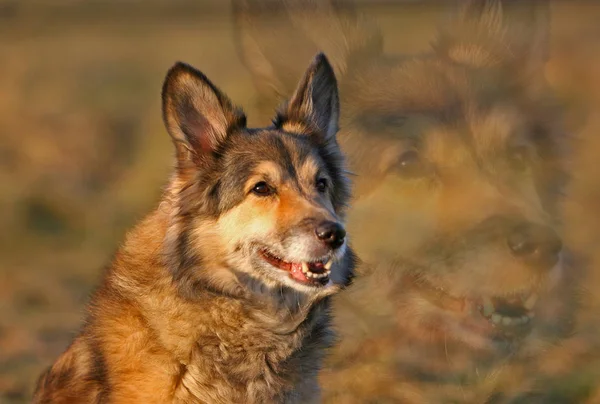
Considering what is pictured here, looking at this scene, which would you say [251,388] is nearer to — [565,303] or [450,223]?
[450,223]

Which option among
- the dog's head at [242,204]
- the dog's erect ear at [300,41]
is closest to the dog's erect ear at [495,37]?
the dog's erect ear at [300,41]

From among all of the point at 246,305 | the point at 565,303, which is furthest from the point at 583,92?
the point at 246,305

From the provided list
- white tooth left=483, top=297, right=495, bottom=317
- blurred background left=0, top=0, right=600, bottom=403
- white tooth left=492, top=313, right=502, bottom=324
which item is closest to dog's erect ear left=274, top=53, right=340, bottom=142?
white tooth left=483, top=297, right=495, bottom=317

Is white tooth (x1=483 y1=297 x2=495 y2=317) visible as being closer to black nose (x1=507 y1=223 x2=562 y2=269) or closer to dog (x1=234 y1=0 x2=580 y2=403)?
dog (x1=234 y1=0 x2=580 y2=403)

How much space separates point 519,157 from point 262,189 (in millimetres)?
2161

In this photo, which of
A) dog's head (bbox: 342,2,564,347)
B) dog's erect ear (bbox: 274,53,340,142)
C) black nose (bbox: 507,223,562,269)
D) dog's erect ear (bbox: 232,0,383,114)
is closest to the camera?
dog's erect ear (bbox: 274,53,340,142)

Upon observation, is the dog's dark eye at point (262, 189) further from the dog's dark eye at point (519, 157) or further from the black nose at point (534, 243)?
the dog's dark eye at point (519, 157)

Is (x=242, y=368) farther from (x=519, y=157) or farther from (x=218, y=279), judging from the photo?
(x=519, y=157)

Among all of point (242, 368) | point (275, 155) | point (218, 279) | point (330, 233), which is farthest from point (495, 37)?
point (242, 368)

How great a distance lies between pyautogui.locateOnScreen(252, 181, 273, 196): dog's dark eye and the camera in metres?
4.14

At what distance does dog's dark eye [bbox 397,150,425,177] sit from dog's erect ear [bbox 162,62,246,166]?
171 centimetres

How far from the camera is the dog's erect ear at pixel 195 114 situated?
417 centimetres

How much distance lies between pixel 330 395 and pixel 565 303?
5.53 feet

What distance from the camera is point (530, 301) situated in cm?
558
